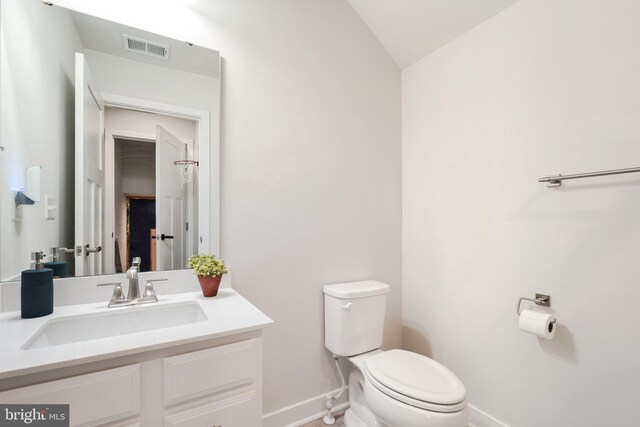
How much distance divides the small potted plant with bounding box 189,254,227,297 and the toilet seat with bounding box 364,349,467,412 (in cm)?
83

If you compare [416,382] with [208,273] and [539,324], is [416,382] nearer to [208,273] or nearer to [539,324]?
[539,324]

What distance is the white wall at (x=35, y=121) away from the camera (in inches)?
41.4

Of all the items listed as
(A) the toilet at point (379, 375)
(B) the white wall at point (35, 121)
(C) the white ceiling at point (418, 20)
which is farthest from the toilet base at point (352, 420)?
(C) the white ceiling at point (418, 20)

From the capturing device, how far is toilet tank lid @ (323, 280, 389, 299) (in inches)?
67.1

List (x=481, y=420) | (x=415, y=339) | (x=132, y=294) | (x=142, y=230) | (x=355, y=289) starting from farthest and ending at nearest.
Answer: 1. (x=415, y=339)
2. (x=355, y=289)
3. (x=481, y=420)
4. (x=142, y=230)
5. (x=132, y=294)

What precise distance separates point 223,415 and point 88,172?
1.07 metres

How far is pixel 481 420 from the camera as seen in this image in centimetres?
166

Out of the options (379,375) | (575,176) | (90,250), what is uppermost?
(575,176)

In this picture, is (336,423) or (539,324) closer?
(539,324)

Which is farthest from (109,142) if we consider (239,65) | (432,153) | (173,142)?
(432,153)

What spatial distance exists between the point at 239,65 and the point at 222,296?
1162 mm

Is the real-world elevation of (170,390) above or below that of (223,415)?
above

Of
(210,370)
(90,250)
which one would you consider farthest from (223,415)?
(90,250)

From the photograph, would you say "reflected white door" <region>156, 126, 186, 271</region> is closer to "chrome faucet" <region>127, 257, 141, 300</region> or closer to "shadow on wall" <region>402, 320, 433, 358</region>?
"chrome faucet" <region>127, 257, 141, 300</region>
